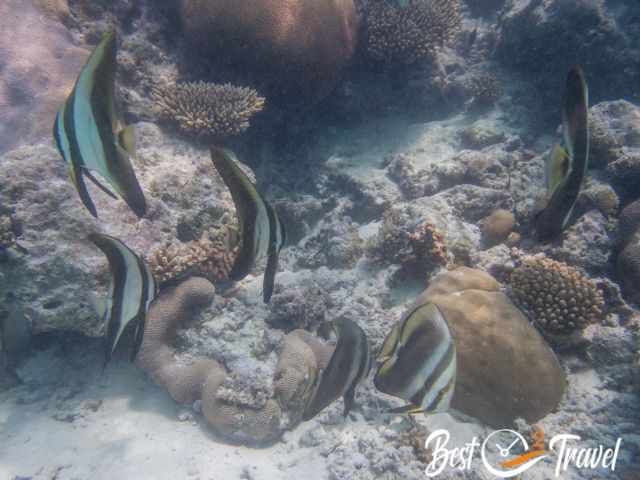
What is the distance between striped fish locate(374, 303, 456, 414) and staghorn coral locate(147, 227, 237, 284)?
8.24 feet

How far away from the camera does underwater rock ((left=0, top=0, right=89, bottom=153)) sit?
5.30 metres

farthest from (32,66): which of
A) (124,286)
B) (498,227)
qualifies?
(498,227)

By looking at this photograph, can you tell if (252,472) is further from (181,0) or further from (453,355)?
(181,0)

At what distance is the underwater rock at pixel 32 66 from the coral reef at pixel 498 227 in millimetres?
5988

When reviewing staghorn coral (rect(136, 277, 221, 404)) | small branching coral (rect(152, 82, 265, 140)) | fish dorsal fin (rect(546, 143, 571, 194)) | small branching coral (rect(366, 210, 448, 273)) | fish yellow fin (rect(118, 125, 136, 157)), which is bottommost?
staghorn coral (rect(136, 277, 221, 404))

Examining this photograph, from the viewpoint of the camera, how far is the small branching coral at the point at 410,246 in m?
4.86

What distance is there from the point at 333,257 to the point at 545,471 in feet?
11.2

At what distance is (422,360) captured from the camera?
2.36 meters

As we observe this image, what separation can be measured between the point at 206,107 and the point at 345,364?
14.8 ft

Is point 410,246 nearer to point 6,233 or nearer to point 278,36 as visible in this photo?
point 278,36

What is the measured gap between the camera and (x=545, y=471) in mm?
3543

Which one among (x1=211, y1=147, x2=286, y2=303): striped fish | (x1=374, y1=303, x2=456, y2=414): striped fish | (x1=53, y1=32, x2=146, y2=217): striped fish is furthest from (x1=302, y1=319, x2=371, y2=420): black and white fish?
(x1=53, y1=32, x2=146, y2=217): striped fish

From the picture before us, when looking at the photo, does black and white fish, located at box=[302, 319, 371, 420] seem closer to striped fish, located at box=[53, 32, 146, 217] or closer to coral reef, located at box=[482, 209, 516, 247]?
striped fish, located at box=[53, 32, 146, 217]

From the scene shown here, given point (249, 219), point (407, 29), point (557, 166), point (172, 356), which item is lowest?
point (172, 356)
